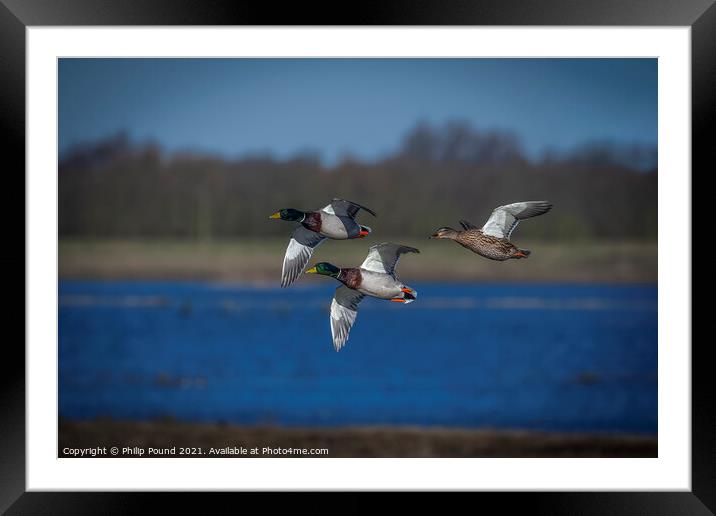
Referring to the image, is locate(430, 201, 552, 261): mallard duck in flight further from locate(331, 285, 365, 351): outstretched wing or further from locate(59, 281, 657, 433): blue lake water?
locate(59, 281, 657, 433): blue lake water

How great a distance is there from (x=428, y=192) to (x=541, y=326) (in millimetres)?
5474

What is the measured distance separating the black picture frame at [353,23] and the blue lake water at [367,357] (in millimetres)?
5090

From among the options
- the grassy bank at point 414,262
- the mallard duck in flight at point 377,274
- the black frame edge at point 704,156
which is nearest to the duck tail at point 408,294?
the mallard duck in flight at point 377,274

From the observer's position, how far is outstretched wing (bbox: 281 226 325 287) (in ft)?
12.7

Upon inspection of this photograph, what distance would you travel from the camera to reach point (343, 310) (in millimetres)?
4043

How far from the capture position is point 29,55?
17.9 feet

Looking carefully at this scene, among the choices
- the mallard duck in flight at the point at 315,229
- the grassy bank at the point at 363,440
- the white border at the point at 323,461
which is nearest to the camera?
the mallard duck in flight at the point at 315,229

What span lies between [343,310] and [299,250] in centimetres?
39

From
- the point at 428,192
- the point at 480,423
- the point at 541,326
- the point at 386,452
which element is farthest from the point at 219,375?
the point at 541,326

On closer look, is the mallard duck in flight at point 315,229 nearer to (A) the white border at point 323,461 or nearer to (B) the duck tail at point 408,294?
(B) the duck tail at point 408,294

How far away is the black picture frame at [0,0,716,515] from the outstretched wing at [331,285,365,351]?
66.0 inches

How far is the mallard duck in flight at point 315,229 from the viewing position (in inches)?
140

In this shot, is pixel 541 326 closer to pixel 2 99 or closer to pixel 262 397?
pixel 262 397

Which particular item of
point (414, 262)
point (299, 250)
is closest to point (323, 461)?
point (299, 250)
